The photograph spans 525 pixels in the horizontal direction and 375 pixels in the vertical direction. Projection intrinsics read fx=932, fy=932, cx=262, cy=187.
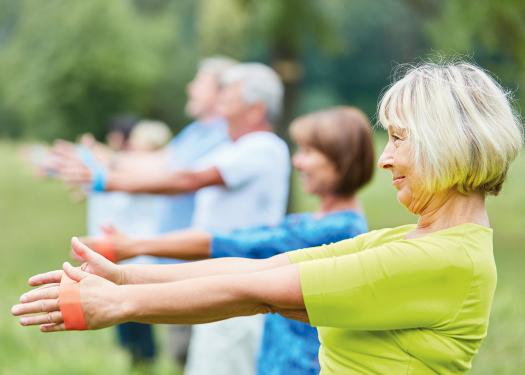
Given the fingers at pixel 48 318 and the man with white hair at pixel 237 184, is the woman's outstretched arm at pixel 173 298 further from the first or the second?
the man with white hair at pixel 237 184

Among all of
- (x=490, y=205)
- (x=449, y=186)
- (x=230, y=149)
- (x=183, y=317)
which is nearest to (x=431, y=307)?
(x=449, y=186)

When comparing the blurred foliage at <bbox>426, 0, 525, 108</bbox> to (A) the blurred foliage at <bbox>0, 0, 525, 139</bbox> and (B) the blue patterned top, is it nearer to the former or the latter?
(A) the blurred foliage at <bbox>0, 0, 525, 139</bbox>

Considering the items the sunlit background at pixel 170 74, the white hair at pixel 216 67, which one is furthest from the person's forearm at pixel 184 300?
the white hair at pixel 216 67

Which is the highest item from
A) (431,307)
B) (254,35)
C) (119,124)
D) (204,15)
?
→ (204,15)

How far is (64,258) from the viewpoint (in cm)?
1140

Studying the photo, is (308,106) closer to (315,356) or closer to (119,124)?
(119,124)

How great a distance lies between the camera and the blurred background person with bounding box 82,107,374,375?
3064 millimetres

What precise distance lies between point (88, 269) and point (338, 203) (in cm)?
158

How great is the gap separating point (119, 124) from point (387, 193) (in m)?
11.9

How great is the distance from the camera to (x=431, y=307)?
6.25ft

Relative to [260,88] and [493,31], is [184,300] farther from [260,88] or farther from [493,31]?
[493,31]

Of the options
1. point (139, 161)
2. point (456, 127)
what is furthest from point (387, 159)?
point (139, 161)

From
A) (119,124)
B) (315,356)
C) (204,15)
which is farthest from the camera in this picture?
(204,15)

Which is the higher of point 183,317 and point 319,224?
point 319,224
